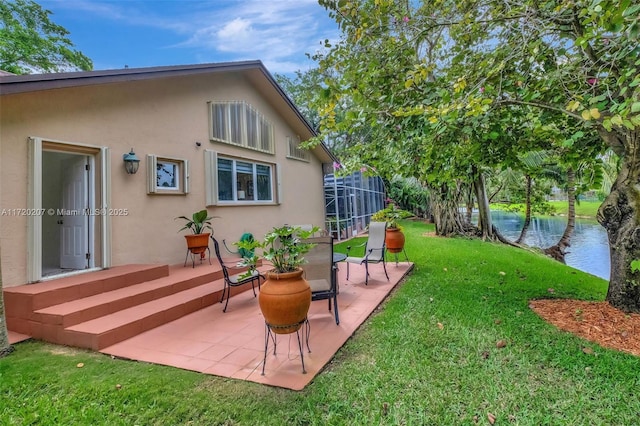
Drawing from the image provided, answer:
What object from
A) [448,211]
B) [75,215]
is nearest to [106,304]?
[75,215]

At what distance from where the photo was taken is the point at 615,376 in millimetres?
2811

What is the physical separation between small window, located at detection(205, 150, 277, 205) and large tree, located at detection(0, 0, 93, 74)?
10857mm

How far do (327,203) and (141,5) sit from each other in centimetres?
894

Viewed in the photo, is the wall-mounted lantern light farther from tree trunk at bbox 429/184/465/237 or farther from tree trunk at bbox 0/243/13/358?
tree trunk at bbox 429/184/465/237

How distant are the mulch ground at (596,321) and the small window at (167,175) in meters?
6.87

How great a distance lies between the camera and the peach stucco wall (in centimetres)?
425

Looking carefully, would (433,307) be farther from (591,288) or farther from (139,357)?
(139,357)

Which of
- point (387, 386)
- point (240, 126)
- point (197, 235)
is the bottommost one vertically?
point (387, 386)

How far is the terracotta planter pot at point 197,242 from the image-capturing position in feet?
20.8

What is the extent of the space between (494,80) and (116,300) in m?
5.95

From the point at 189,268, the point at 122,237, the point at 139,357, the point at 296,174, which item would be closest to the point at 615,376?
the point at 139,357

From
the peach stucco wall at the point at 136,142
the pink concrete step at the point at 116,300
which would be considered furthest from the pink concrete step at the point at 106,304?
the peach stucco wall at the point at 136,142

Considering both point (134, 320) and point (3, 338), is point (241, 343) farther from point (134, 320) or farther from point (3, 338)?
point (3, 338)

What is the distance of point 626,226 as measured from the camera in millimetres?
4066
